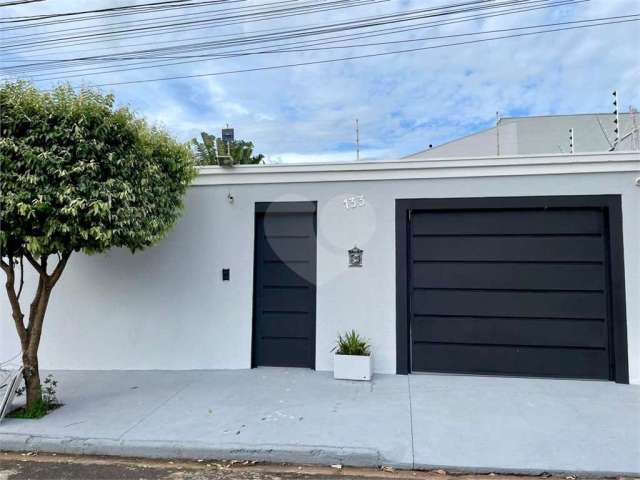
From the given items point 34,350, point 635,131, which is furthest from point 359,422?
point 635,131

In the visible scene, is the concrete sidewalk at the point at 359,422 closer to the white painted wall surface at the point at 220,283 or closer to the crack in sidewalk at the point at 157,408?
the crack in sidewalk at the point at 157,408

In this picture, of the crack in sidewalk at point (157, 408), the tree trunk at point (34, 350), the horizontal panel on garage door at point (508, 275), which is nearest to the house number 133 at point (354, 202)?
the horizontal panel on garage door at point (508, 275)

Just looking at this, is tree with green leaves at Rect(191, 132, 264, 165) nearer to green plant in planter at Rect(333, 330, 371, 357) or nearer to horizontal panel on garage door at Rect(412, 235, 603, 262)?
horizontal panel on garage door at Rect(412, 235, 603, 262)

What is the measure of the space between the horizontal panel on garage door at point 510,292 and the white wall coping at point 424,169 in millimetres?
542

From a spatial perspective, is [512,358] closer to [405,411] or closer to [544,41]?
[405,411]

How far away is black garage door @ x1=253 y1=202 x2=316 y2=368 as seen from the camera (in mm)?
5965

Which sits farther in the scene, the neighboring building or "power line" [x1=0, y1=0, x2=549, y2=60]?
the neighboring building

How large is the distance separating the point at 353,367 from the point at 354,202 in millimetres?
2276

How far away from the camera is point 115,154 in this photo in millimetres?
4375

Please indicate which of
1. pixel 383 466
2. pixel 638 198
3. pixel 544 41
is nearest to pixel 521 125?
pixel 544 41

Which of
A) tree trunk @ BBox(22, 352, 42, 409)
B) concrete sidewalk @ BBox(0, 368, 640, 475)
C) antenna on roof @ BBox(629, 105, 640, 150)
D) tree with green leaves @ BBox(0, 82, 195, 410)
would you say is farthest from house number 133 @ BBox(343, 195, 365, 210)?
antenna on roof @ BBox(629, 105, 640, 150)

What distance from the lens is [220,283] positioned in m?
6.04

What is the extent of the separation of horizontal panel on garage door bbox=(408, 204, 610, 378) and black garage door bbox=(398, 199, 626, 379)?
0.04 ft

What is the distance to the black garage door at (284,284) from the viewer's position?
5965 millimetres
